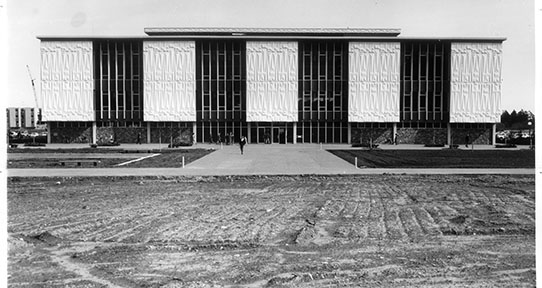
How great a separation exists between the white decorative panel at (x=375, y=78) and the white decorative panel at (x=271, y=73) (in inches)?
288

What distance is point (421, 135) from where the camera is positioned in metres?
64.0

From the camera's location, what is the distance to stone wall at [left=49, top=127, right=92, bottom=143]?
63125mm

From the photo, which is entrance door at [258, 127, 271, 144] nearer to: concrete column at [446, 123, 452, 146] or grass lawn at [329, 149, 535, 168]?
concrete column at [446, 123, 452, 146]

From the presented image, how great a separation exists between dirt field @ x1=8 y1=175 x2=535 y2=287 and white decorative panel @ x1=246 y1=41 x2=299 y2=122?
143ft

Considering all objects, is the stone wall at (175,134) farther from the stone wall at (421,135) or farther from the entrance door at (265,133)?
the stone wall at (421,135)

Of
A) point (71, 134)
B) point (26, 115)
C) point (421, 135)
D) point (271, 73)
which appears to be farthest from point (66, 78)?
point (421, 135)

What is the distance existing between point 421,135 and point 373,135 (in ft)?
20.1

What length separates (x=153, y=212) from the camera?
14.2m

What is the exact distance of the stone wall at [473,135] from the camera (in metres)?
63.8

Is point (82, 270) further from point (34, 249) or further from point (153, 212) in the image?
point (153, 212)

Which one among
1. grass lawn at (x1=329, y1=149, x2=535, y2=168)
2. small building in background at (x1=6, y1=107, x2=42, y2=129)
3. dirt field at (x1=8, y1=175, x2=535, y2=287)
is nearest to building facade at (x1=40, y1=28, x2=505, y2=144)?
small building in background at (x1=6, y1=107, x2=42, y2=129)

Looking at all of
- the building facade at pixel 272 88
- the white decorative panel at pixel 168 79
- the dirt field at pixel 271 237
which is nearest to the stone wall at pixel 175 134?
the building facade at pixel 272 88

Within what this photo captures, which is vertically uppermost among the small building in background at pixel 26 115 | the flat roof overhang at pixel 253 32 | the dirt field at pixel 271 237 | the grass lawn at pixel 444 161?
the flat roof overhang at pixel 253 32

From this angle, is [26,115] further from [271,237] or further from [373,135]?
[271,237]
